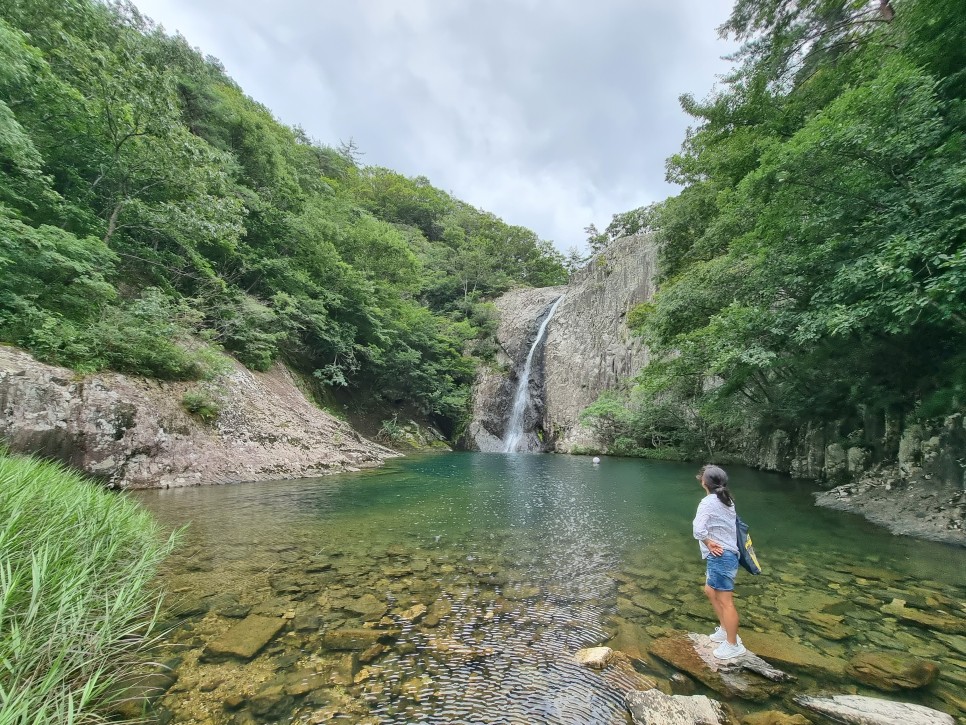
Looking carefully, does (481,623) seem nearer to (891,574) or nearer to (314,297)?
(891,574)

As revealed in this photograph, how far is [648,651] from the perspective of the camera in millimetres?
2715

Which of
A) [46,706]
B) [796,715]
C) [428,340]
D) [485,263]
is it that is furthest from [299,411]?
[485,263]

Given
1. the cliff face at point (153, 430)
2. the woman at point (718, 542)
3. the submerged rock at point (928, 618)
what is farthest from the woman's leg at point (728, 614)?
the cliff face at point (153, 430)

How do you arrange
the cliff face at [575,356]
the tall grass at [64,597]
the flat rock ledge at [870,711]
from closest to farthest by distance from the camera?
the tall grass at [64,597] < the flat rock ledge at [870,711] < the cliff face at [575,356]

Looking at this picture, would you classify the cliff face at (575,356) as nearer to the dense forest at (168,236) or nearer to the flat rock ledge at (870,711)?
the dense forest at (168,236)

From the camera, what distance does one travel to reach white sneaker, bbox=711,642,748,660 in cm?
254

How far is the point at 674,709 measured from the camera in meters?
2.02

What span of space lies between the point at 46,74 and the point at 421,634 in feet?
44.0

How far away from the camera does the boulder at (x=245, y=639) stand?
8.26 ft

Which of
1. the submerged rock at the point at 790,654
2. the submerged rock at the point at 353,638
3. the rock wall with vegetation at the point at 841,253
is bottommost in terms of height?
the submerged rock at the point at 353,638

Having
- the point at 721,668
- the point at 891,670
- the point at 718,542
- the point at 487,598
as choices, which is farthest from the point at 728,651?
the point at 487,598

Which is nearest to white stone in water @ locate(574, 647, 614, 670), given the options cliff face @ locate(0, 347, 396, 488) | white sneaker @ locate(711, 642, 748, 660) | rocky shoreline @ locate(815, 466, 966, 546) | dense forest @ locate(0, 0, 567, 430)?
white sneaker @ locate(711, 642, 748, 660)

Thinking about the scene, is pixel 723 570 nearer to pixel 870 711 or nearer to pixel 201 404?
pixel 870 711

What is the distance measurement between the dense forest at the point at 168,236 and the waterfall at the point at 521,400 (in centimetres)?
397
